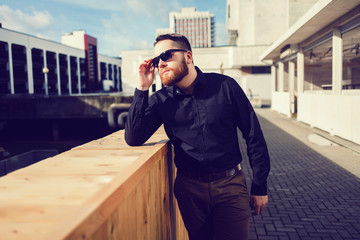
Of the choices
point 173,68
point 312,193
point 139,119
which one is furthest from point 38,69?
point 173,68

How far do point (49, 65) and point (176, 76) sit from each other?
2363 inches

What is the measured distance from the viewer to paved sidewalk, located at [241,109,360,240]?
4137mm

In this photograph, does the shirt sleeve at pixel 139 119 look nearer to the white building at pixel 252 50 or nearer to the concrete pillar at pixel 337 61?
the concrete pillar at pixel 337 61

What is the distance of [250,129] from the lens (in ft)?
7.93

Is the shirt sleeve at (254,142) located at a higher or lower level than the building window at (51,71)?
lower

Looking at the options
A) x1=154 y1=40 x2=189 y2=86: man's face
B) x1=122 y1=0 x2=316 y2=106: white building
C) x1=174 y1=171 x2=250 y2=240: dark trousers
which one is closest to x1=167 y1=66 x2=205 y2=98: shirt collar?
x1=154 y1=40 x2=189 y2=86: man's face

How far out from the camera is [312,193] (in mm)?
5508

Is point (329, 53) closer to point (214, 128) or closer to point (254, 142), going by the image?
point (254, 142)

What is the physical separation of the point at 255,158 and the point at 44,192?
61.3 inches

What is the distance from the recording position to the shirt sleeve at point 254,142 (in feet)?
7.87

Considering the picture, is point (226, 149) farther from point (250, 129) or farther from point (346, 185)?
point (346, 185)

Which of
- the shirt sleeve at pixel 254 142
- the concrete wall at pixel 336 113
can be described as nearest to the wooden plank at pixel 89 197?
the shirt sleeve at pixel 254 142

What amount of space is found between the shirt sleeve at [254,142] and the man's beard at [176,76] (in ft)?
1.32

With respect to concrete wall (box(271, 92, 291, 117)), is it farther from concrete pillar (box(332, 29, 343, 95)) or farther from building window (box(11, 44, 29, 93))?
building window (box(11, 44, 29, 93))
